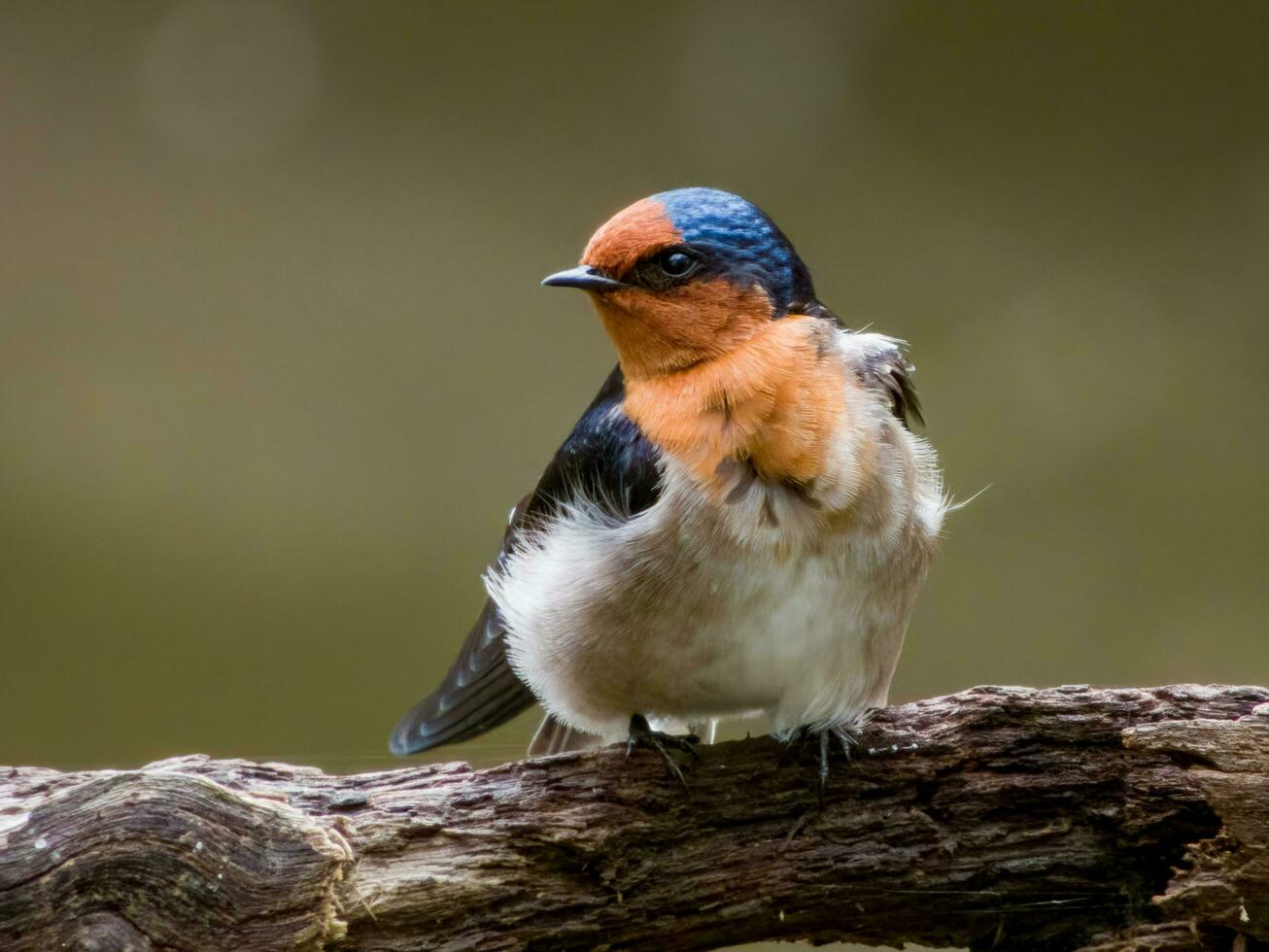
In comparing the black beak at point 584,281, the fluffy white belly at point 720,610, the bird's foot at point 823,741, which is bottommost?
the bird's foot at point 823,741

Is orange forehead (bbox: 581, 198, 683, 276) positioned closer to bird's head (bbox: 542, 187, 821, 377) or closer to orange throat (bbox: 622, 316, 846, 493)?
bird's head (bbox: 542, 187, 821, 377)

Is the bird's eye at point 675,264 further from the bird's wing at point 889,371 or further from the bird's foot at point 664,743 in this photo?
the bird's foot at point 664,743

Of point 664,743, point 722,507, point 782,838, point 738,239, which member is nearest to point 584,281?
point 738,239

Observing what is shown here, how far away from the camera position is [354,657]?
11.1 feet

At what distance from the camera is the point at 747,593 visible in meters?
1.42

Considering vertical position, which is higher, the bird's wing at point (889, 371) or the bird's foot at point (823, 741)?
the bird's wing at point (889, 371)

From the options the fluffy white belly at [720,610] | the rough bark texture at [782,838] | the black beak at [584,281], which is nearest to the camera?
the rough bark texture at [782,838]

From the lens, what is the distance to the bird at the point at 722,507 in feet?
4.70

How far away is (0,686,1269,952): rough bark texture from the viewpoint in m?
1.29

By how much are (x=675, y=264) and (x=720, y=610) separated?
37 cm

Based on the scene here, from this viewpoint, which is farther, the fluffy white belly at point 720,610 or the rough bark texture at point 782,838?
the fluffy white belly at point 720,610

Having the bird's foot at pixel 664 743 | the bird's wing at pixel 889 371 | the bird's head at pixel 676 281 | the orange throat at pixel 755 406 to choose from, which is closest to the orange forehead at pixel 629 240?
the bird's head at pixel 676 281

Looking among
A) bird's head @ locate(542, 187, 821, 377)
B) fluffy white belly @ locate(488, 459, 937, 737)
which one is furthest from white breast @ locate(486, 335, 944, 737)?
bird's head @ locate(542, 187, 821, 377)

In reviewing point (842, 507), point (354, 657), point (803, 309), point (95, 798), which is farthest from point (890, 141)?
point (95, 798)
